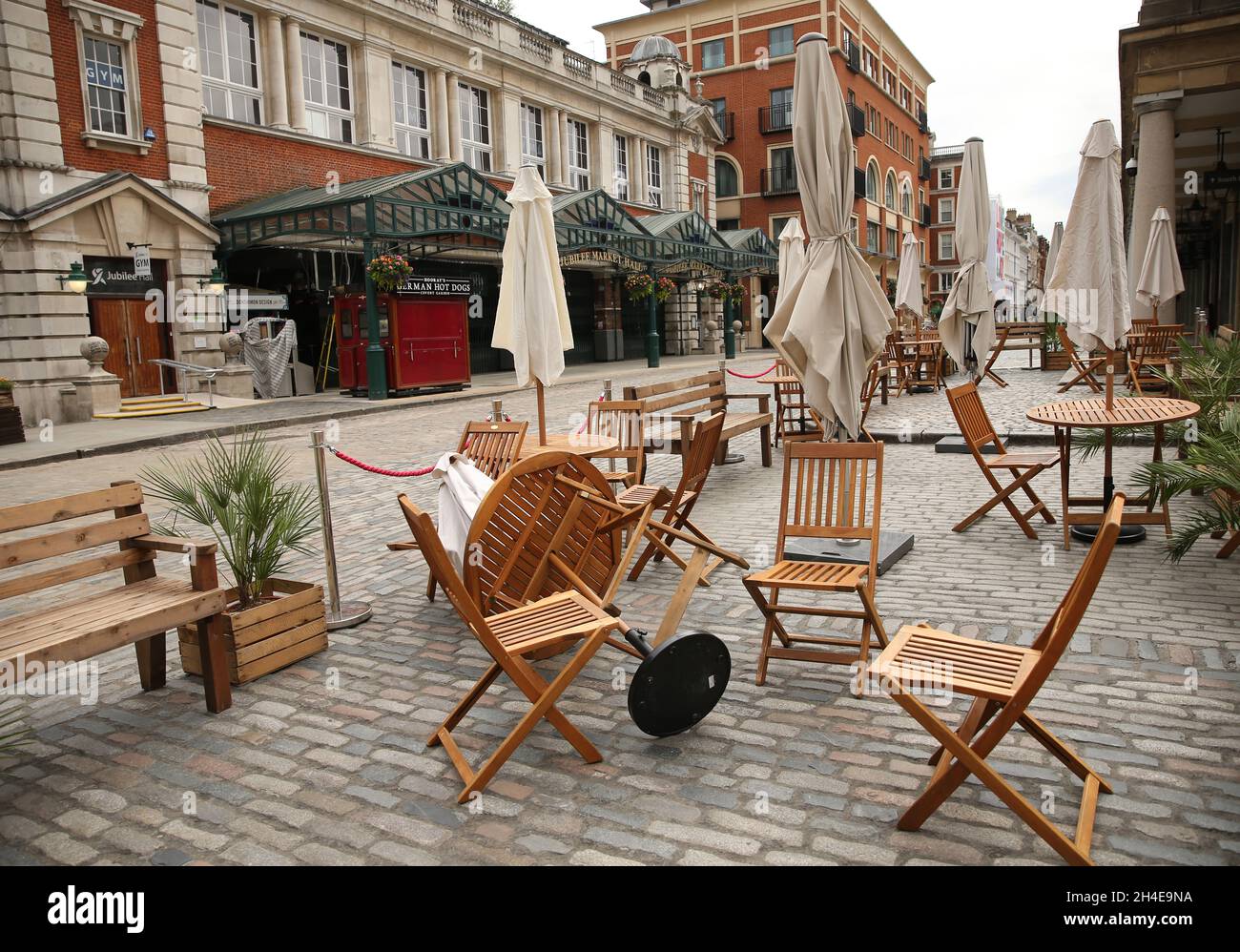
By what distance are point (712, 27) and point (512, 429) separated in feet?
169

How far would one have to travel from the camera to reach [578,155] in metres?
35.1

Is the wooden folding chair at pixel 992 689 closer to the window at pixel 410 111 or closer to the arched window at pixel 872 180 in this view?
the window at pixel 410 111

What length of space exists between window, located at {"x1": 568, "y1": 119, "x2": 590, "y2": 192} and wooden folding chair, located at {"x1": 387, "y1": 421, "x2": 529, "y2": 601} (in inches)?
1152

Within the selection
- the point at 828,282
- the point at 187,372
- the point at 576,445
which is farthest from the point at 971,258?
the point at 187,372

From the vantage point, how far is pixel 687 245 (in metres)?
32.2

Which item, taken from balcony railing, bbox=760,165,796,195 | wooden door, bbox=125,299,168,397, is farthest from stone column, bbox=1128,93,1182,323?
balcony railing, bbox=760,165,796,195

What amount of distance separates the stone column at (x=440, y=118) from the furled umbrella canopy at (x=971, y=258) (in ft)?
57.2

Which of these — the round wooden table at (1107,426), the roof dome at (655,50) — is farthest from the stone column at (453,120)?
the round wooden table at (1107,426)

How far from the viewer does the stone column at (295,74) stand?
75.6 feet

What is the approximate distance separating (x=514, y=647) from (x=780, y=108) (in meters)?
49.8

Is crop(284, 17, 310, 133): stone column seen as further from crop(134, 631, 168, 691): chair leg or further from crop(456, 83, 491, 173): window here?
crop(134, 631, 168, 691): chair leg
